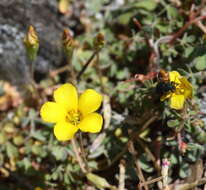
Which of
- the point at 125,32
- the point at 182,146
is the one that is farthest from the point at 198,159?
the point at 125,32

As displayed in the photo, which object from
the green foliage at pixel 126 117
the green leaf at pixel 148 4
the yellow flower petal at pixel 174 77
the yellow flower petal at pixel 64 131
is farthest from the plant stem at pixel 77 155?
the green leaf at pixel 148 4

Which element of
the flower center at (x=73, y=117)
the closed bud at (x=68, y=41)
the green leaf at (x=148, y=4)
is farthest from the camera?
the green leaf at (x=148, y=4)

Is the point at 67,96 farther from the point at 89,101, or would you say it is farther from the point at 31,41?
the point at 31,41

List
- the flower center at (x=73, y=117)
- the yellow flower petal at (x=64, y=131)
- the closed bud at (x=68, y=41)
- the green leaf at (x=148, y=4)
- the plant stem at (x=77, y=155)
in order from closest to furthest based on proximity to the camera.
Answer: the yellow flower petal at (x=64, y=131)
the flower center at (x=73, y=117)
the closed bud at (x=68, y=41)
the plant stem at (x=77, y=155)
the green leaf at (x=148, y=4)

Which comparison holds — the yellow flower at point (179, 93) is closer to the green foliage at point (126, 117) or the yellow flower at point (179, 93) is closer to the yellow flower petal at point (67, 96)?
the green foliage at point (126, 117)

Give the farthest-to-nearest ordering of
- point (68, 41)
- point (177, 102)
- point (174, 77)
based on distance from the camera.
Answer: point (68, 41), point (174, 77), point (177, 102)

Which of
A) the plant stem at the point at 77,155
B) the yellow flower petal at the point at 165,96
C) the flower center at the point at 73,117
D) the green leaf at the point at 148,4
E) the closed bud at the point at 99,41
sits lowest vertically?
the plant stem at the point at 77,155

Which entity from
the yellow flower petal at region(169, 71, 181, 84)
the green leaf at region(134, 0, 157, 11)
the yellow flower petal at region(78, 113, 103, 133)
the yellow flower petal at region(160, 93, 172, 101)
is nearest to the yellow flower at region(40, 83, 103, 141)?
the yellow flower petal at region(78, 113, 103, 133)

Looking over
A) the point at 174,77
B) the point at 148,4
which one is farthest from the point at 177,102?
the point at 148,4
